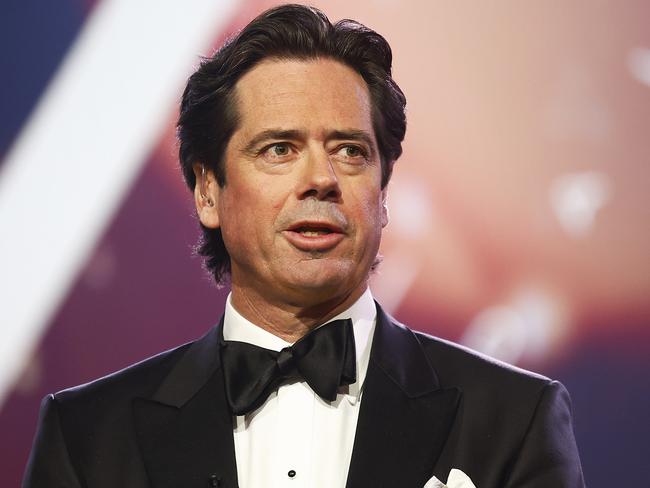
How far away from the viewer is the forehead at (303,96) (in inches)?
102

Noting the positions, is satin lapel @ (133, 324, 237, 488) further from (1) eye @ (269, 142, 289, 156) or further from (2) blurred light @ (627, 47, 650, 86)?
(2) blurred light @ (627, 47, 650, 86)

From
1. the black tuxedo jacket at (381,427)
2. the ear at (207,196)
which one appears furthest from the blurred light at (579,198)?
the ear at (207,196)

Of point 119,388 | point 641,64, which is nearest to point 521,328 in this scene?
point 641,64

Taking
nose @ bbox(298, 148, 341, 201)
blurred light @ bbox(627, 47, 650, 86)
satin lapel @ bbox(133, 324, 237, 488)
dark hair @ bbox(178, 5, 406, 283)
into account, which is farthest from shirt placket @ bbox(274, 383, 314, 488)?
blurred light @ bbox(627, 47, 650, 86)

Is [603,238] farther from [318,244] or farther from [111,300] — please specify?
[111,300]

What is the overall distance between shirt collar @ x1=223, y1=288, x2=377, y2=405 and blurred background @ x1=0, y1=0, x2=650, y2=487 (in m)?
0.53

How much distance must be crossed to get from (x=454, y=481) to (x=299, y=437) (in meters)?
0.35

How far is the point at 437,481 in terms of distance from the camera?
237cm

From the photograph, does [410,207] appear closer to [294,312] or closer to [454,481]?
[294,312]

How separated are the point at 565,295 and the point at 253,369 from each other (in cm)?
97

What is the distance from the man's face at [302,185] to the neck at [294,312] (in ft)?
0.06

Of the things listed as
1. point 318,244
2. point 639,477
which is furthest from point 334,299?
point 639,477

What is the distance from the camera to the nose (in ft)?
8.17

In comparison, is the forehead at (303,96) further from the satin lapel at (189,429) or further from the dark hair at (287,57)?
the satin lapel at (189,429)
